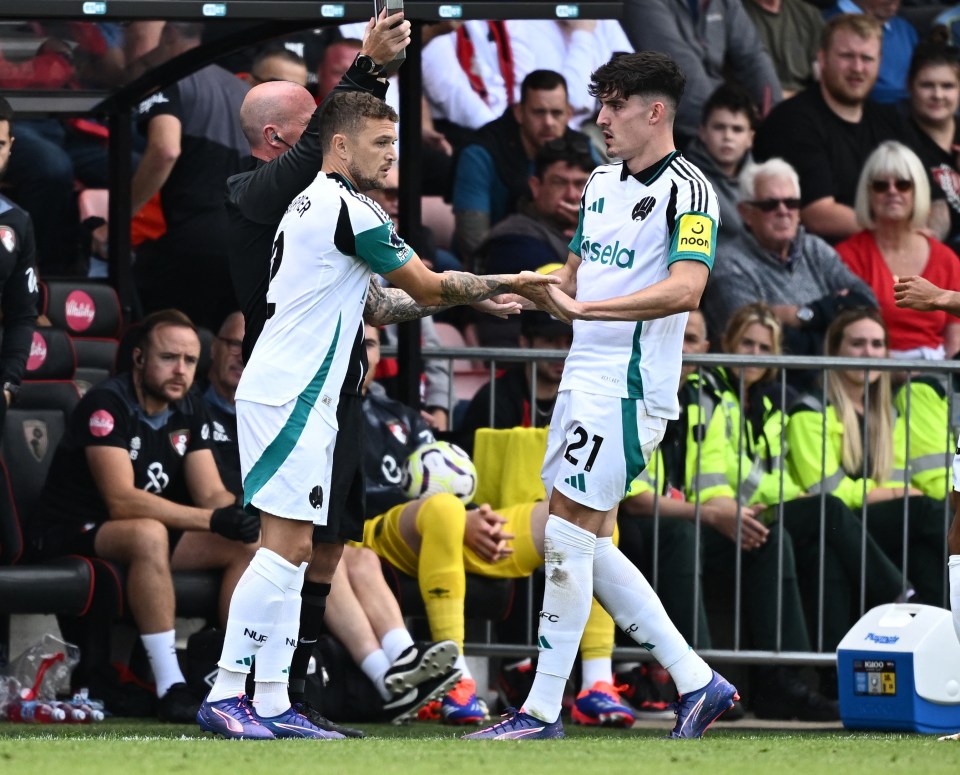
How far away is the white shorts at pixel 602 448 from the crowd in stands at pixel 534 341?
45.5 inches

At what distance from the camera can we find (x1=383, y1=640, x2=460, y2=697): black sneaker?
7355 mm

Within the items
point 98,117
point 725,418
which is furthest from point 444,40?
point 725,418

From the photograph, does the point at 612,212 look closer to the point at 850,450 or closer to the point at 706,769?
the point at 706,769

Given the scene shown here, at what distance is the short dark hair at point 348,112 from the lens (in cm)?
618

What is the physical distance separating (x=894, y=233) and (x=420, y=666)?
490cm

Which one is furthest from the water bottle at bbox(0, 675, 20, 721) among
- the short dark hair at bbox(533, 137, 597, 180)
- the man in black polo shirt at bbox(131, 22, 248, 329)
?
the short dark hair at bbox(533, 137, 597, 180)

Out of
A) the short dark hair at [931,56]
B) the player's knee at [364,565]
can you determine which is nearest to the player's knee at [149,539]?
the player's knee at [364,565]

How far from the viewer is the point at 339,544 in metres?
6.82

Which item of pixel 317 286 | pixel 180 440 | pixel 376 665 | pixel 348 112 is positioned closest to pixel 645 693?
pixel 376 665

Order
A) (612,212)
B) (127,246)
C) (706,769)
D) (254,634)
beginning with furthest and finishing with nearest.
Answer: (127,246) → (612,212) → (254,634) → (706,769)

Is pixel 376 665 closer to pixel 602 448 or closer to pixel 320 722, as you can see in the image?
pixel 320 722

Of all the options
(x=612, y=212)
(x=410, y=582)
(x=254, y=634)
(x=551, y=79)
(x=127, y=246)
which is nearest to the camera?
(x=254, y=634)

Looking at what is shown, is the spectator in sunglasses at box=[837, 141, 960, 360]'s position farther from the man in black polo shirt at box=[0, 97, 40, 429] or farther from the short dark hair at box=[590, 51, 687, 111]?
the man in black polo shirt at box=[0, 97, 40, 429]

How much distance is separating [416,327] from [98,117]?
6.62 feet
